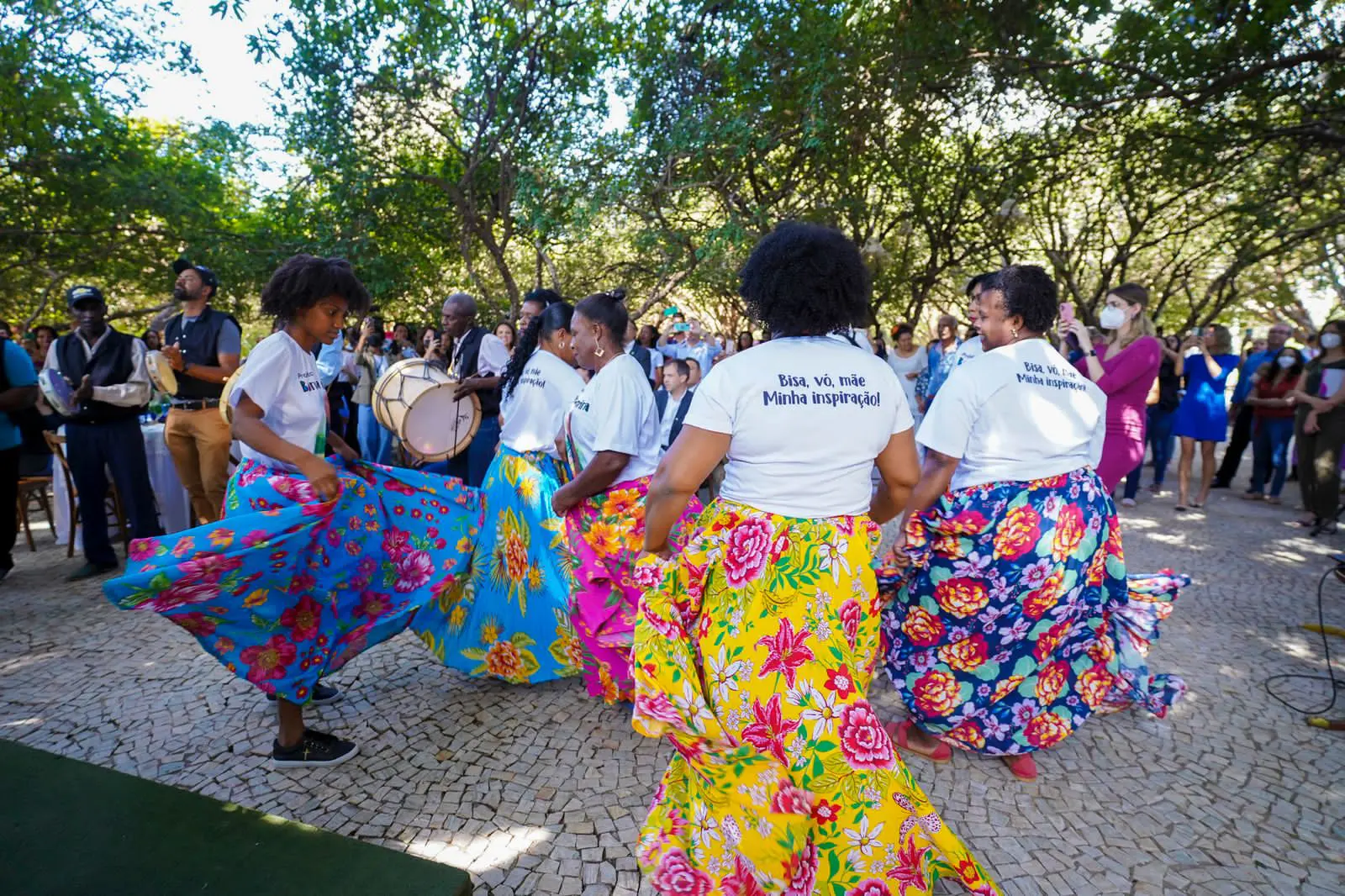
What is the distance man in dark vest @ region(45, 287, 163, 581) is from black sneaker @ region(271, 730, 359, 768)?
3.82 meters

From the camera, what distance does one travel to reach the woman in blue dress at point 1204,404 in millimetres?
8117

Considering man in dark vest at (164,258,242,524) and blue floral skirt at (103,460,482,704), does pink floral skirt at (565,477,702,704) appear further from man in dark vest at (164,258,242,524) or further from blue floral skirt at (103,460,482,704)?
man in dark vest at (164,258,242,524)

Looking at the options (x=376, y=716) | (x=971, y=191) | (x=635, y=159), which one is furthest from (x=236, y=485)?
(x=971, y=191)

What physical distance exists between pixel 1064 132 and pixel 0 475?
570 inches

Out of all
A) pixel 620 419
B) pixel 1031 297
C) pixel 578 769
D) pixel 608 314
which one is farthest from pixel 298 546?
pixel 1031 297

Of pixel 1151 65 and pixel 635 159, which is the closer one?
pixel 1151 65

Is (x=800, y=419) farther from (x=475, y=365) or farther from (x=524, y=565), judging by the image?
(x=475, y=365)

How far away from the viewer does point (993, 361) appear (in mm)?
2828

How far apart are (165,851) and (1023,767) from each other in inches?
119

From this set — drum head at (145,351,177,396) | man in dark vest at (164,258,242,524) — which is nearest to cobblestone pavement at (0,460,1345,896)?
man in dark vest at (164,258,242,524)

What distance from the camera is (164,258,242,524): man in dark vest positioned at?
5309 millimetres

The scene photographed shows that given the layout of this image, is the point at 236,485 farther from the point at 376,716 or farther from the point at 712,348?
the point at 712,348

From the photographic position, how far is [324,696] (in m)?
3.62

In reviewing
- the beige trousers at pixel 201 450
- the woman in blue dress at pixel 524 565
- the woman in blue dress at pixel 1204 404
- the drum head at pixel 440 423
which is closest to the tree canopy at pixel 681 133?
the woman in blue dress at pixel 1204 404
